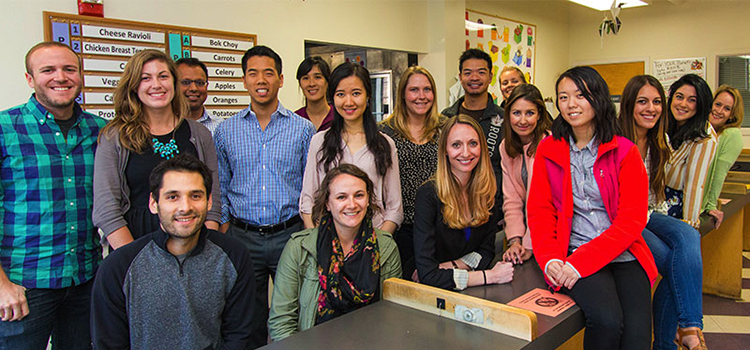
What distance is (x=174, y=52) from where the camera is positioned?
11.3 ft

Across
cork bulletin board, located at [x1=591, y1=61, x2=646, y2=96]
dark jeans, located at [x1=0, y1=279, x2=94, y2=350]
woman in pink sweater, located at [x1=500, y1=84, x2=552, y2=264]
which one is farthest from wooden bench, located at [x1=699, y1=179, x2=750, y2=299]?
dark jeans, located at [x1=0, y1=279, x2=94, y2=350]

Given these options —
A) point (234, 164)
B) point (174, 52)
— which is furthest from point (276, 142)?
point (174, 52)

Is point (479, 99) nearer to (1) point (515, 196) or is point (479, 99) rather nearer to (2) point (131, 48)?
(1) point (515, 196)

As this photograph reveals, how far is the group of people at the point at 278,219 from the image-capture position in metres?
1.72

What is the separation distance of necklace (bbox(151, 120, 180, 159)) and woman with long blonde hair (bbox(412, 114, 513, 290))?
978 mm

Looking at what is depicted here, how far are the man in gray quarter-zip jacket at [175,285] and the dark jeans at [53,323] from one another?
1.37 feet

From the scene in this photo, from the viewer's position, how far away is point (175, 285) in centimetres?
167

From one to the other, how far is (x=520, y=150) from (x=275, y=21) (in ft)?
7.58

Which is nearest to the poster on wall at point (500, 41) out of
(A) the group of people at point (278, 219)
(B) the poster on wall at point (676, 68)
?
(B) the poster on wall at point (676, 68)

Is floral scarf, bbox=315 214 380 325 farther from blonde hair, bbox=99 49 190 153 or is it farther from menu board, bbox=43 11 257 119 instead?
menu board, bbox=43 11 257 119

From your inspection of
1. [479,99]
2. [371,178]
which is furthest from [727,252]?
[371,178]

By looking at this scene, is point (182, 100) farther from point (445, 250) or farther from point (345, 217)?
point (445, 250)

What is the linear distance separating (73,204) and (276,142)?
2.85 ft

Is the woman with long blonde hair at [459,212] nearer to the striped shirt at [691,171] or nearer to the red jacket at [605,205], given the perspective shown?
the red jacket at [605,205]
